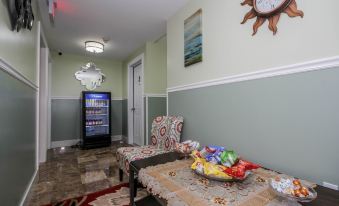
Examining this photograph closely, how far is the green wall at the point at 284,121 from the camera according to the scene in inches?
41.0

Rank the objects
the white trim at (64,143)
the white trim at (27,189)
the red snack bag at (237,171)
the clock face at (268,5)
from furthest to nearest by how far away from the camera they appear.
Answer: the white trim at (64,143)
the white trim at (27,189)
the clock face at (268,5)
the red snack bag at (237,171)

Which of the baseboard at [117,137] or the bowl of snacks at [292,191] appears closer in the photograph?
the bowl of snacks at [292,191]

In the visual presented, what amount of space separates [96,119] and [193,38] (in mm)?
3365

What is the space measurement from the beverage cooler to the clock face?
12.7 feet

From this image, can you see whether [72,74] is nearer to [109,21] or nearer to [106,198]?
[109,21]

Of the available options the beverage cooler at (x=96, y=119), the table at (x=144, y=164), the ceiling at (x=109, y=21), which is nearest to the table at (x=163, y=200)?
the table at (x=144, y=164)

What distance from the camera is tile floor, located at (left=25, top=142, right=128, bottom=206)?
2014mm

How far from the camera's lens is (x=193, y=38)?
2.12 meters

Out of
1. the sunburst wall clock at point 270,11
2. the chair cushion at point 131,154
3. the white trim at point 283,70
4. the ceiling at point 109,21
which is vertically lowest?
the chair cushion at point 131,154

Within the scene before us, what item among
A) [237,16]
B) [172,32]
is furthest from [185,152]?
[172,32]

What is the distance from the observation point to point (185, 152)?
154cm

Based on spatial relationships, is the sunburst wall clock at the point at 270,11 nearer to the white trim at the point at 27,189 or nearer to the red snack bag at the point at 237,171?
the red snack bag at the point at 237,171

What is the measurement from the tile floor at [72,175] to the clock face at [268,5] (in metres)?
2.46

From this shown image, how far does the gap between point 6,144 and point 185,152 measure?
1.35 metres
